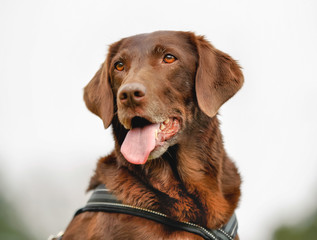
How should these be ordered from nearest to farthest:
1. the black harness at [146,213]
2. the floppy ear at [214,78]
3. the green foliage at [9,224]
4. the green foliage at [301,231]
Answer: the black harness at [146,213] < the floppy ear at [214,78] < the green foliage at [9,224] < the green foliage at [301,231]

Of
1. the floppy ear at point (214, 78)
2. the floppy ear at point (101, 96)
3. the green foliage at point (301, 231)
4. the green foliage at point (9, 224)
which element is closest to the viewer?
the floppy ear at point (214, 78)

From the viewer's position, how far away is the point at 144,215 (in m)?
3.62

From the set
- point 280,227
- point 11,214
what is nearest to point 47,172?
point 11,214

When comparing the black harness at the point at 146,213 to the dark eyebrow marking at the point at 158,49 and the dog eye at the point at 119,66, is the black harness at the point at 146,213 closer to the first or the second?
the dog eye at the point at 119,66

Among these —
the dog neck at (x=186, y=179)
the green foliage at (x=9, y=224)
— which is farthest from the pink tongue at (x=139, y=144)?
the green foliage at (x=9, y=224)

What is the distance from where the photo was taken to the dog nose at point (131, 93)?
363 cm

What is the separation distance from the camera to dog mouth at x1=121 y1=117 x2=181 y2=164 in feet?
12.1

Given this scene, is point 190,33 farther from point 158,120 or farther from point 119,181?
point 119,181

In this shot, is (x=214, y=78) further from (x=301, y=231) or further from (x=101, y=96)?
(x=301, y=231)

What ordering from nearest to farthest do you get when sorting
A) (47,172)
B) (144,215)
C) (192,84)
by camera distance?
(144,215) < (192,84) < (47,172)

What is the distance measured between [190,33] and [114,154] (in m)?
1.46

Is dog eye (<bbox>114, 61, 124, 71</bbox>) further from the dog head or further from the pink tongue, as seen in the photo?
the pink tongue

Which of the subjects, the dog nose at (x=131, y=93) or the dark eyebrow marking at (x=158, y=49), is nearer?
the dog nose at (x=131, y=93)

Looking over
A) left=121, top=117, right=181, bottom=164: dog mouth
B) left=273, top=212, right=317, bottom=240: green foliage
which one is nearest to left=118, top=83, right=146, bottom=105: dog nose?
left=121, top=117, right=181, bottom=164: dog mouth
